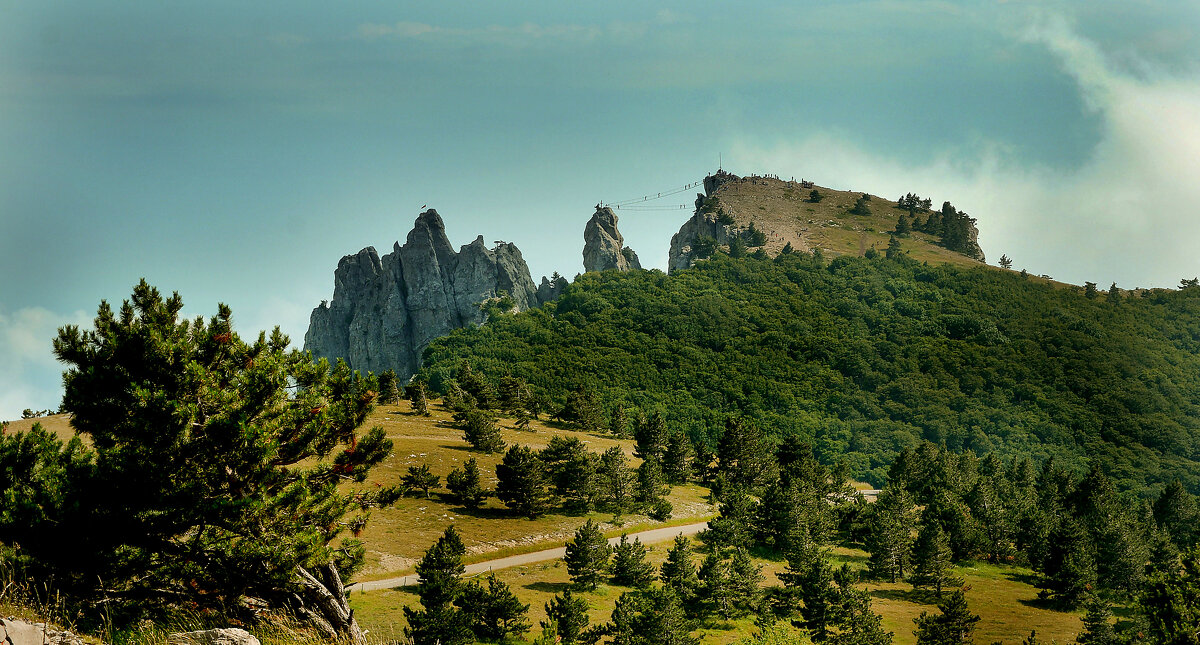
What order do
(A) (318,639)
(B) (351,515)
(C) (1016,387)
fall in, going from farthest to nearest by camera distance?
(C) (1016,387), (B) (351,515), (A) (318,639)

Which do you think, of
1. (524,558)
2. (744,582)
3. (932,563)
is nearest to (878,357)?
(932,563)

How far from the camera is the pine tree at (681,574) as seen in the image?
128ft

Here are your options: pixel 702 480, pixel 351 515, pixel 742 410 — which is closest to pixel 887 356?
pixel 742 410

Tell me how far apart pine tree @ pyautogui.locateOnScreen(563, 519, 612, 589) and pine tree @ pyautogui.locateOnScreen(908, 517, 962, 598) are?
2252 centimetres

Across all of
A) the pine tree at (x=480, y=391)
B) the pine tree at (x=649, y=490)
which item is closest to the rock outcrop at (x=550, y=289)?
the pine tree at (x=480, y=391)

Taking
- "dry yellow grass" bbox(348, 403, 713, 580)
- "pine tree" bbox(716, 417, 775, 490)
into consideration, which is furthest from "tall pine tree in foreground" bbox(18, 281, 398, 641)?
"pine tree" bbox(716, 417, 775, 490)

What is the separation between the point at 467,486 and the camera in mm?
52500

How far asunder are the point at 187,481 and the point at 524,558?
32872mm

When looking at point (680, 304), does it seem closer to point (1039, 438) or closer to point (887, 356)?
point (887, 356)

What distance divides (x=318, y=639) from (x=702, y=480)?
64.4 meters

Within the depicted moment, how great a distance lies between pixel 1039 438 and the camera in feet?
356

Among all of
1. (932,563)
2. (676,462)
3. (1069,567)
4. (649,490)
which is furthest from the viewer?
(676,462)

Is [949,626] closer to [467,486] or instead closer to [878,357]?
[467,486]

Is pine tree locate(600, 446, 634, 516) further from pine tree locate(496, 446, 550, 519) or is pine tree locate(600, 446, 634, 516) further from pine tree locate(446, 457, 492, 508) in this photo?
pine tree locate(446, 457, 492, 508)
